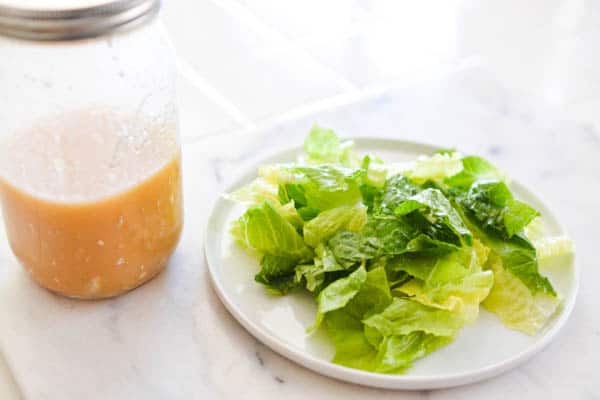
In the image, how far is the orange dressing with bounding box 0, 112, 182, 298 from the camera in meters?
0.85

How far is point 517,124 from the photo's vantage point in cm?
136

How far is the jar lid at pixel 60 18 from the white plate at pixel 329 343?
338mm

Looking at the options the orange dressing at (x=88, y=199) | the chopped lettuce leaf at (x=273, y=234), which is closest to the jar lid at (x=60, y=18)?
the orange dressing at (x=88, y=199)

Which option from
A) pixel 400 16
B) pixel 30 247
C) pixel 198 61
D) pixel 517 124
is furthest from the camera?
pixel 400 16

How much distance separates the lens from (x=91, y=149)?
2.80 ft

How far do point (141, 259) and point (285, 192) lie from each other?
21 centimetres

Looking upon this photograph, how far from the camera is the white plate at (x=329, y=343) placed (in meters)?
0.84

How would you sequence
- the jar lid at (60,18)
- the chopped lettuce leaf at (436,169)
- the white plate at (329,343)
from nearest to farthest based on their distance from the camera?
the jar lid at (60,18), the white plate at (329,343), the chopped lettuce leaf at (436,169)

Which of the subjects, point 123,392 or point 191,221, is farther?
point 191,221

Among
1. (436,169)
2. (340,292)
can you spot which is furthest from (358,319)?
(436,169)

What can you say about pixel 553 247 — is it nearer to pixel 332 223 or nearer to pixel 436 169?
pixel 436 169

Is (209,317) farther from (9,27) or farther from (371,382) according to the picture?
(9,27)

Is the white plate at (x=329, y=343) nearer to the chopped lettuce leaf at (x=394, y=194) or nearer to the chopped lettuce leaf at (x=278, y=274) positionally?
the chopped lettuce leaf at (x=278, y=274)

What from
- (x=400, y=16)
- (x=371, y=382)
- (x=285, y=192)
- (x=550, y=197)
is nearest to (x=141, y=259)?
(x=285, y=192)
